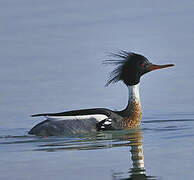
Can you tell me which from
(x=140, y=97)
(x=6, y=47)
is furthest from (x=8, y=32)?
(x=140, y=97)

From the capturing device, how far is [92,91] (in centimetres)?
1508

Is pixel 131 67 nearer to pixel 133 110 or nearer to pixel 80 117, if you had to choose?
pixel 133 110

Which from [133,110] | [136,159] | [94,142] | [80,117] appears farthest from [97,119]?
[136,159]

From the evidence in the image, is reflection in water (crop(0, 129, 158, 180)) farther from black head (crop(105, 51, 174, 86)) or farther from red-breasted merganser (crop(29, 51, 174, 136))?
black head (crop(105, 51, 174, 86))

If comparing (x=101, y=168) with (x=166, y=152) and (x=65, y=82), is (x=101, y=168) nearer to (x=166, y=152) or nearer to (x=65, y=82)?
(x=166, y=152)

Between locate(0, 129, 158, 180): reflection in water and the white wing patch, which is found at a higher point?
the white wing patch

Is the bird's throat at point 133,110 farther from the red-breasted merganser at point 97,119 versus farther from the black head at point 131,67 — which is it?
the black head at point 131,67

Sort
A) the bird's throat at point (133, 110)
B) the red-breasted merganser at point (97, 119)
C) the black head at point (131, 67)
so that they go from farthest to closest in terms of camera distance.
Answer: the black head at point (131, 67), the bird's throat at point (133, 110), the red-breasted merganser at point (97, 119)

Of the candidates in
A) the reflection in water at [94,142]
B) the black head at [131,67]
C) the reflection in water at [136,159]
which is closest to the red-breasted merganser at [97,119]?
the black head at [131,67]

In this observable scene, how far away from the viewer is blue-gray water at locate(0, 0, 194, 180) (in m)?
10.4

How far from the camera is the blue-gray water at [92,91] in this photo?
10.4m

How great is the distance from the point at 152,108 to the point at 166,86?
0.91 meters

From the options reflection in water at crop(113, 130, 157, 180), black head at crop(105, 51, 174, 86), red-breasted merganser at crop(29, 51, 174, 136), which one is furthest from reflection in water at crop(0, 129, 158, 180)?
black head at crop(105, 51, 174, 86)

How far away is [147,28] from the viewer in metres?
18.0
